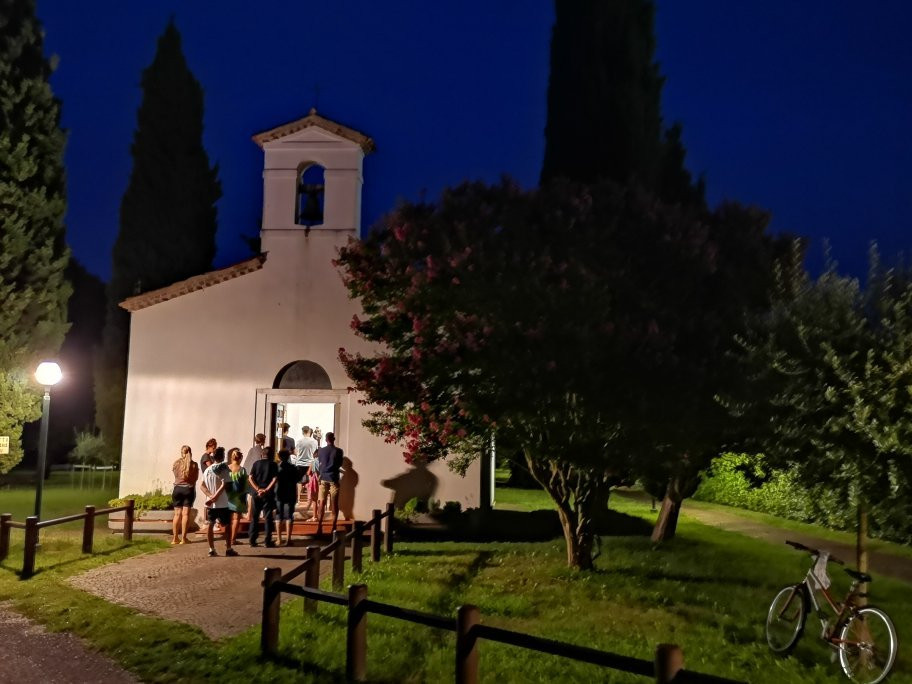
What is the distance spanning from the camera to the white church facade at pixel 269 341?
54.6 feet

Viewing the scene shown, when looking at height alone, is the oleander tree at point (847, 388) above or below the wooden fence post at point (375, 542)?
above

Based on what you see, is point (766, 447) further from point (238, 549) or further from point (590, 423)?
point (238, 549)

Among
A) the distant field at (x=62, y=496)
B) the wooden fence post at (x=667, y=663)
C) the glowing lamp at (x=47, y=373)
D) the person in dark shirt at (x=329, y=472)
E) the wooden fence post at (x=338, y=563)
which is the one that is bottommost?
the distant field at (x=62, y=496)

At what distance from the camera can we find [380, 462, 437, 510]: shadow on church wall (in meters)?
16.3

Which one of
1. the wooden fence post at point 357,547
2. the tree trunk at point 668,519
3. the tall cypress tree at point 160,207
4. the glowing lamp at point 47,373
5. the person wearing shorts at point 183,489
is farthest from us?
the tall cypress tree at point 160,207

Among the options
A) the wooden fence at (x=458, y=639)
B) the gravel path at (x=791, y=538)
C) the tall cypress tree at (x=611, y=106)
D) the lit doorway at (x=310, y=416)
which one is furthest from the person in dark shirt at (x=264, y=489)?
the tall cypress tree at (x=611, y=106)

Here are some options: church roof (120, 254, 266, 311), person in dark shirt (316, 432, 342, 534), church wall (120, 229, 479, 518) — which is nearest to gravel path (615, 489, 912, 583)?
church wall (120, 229, 479, 518)

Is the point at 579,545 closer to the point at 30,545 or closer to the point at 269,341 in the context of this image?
the point at 30,545

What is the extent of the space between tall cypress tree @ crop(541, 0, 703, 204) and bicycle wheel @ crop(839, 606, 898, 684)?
57.2 ft

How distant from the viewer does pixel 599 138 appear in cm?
2391

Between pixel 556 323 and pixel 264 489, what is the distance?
19.0ft

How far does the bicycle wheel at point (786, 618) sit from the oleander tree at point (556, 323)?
2.79 metres

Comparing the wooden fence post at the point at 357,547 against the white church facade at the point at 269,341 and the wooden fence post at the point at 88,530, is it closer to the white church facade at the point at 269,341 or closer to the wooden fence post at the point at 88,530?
the wooden fence post at the point at 88,530

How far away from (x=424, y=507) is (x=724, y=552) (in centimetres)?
575
